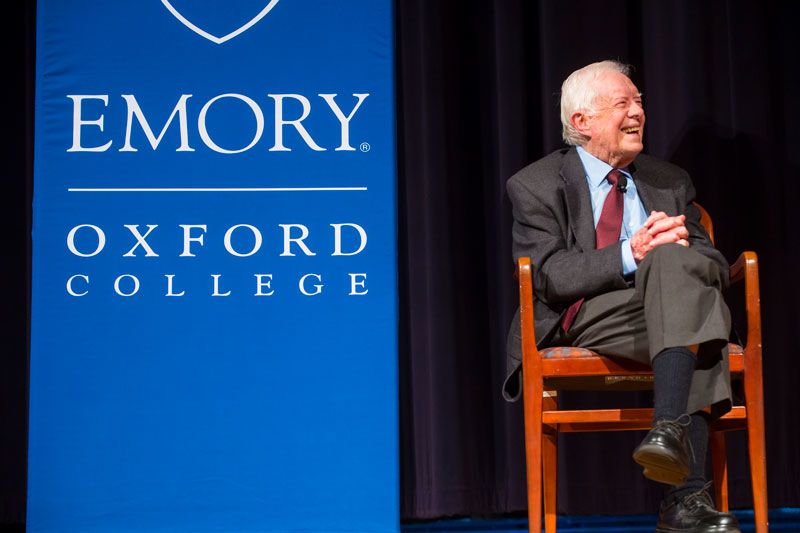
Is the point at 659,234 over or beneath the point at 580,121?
beneath

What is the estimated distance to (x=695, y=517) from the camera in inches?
88.2

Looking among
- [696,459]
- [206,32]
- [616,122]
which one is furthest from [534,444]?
[206,32]

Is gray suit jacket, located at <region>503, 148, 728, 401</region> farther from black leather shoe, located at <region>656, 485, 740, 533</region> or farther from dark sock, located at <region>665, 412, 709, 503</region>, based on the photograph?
black leather shoe, located at <region>656, 485, 740, 533</region>

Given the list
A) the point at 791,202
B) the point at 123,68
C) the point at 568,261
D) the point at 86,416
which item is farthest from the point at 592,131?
the point at 86,416

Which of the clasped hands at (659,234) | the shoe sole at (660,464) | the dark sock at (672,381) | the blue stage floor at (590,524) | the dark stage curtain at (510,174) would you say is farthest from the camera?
the dark stage curtain at (510,174)

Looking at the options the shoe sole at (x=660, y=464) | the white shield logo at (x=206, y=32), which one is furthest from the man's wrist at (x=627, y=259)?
the white shield logo at (x=206, y=32)

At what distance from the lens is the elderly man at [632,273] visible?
2189 millimetres

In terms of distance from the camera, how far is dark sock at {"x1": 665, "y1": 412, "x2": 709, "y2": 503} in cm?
229

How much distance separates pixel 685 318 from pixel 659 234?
256mm

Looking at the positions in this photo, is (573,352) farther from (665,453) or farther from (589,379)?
(665,453)

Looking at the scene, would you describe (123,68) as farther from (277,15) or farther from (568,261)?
(568,261)

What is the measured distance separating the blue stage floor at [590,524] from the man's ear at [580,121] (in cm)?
114

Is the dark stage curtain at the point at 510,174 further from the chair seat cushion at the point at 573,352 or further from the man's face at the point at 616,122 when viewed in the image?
the chair seat cushion at the point at 573,352

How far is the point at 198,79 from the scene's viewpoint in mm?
2805
